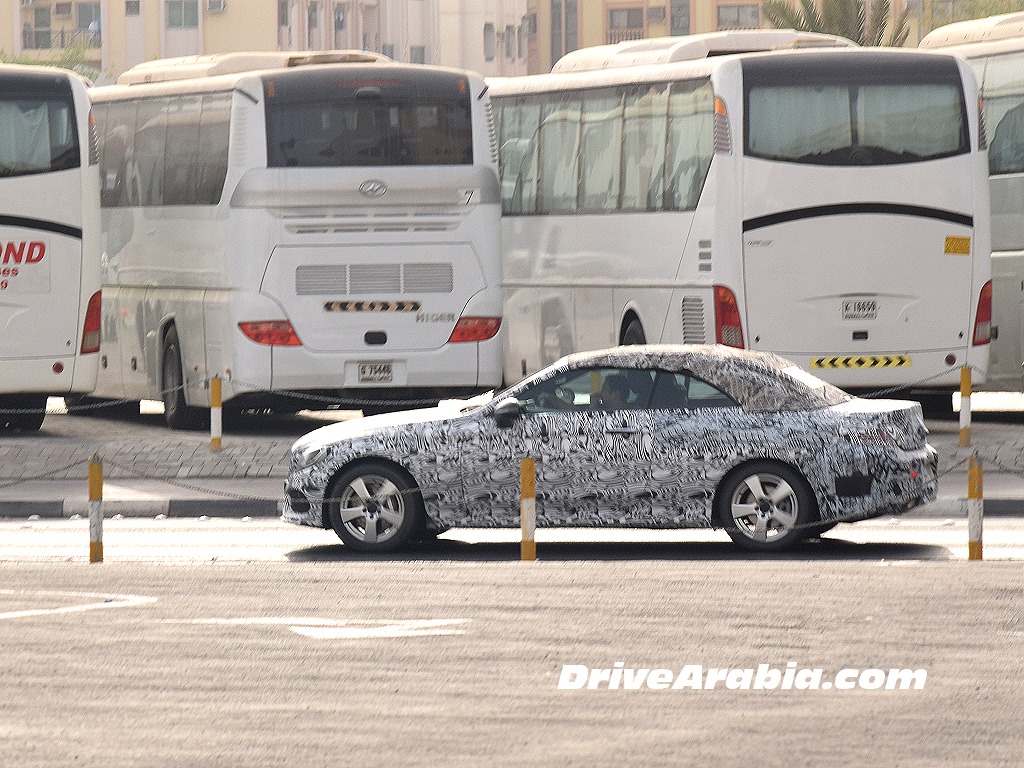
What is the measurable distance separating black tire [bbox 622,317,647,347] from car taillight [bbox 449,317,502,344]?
4.70 ft

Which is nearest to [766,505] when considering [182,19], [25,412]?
[25,412]

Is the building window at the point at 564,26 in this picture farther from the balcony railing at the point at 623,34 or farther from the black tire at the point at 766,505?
the black tire at the point at 766,505

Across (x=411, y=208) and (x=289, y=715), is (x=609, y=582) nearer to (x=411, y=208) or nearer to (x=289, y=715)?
(x=289, y=715)

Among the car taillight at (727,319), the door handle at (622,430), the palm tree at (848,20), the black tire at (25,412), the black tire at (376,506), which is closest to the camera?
the door handle at (622,430)

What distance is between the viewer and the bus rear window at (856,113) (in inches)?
898

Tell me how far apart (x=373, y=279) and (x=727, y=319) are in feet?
11.4

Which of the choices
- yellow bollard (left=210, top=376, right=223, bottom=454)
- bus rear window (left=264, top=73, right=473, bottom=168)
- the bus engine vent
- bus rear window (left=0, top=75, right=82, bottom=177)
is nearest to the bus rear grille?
bus rear window (left=264, top=73, right=473, bottom=168)

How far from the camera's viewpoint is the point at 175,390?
24891mm

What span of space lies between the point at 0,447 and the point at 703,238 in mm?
6713

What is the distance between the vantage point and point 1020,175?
24953 millimetres

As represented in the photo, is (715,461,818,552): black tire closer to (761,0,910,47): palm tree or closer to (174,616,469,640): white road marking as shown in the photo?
(174,616,469,640): white road marking

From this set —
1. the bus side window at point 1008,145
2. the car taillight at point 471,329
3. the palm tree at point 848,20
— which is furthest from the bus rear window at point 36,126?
the palm tree at point 848,20

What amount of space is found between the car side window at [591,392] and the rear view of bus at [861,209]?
7441mm

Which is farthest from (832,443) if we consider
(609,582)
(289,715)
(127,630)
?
(289,715)
